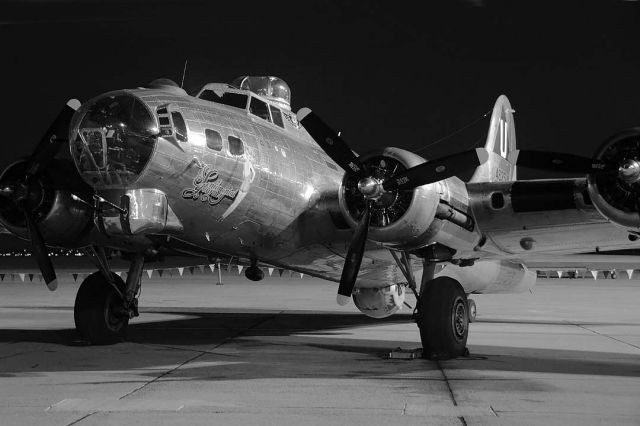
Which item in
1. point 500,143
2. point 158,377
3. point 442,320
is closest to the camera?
point 158,377

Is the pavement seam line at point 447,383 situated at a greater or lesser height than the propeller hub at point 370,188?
lesser

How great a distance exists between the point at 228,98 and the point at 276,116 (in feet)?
3.38

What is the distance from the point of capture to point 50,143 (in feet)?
44.4

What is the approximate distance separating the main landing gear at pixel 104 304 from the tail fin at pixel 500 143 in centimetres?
812

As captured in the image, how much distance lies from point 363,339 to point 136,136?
6.56 m

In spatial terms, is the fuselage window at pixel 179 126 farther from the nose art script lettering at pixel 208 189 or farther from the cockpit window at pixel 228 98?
the cockpit window at pixel 228 98

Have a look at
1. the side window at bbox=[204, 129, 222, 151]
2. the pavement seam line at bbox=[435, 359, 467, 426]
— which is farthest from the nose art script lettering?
the pavement seam line at bbox=[435, 359, 467, 426]

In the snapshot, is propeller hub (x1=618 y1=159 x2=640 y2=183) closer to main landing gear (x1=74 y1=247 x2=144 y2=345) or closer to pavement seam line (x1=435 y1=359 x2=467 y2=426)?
pavement seam line (x1=435 y1=359 x2=467 y2=426)

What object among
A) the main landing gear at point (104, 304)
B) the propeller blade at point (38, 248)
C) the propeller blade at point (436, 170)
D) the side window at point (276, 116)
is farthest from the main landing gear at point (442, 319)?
the propeller blade at point (38, 248)

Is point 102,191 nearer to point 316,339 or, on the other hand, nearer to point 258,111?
point 258,111

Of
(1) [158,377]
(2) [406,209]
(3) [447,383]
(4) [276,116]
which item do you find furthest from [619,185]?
(1) [158,377]

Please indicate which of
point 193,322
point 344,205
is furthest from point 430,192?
point 193,322

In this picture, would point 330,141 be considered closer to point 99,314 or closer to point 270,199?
point 270,199

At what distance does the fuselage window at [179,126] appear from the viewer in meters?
11.8
